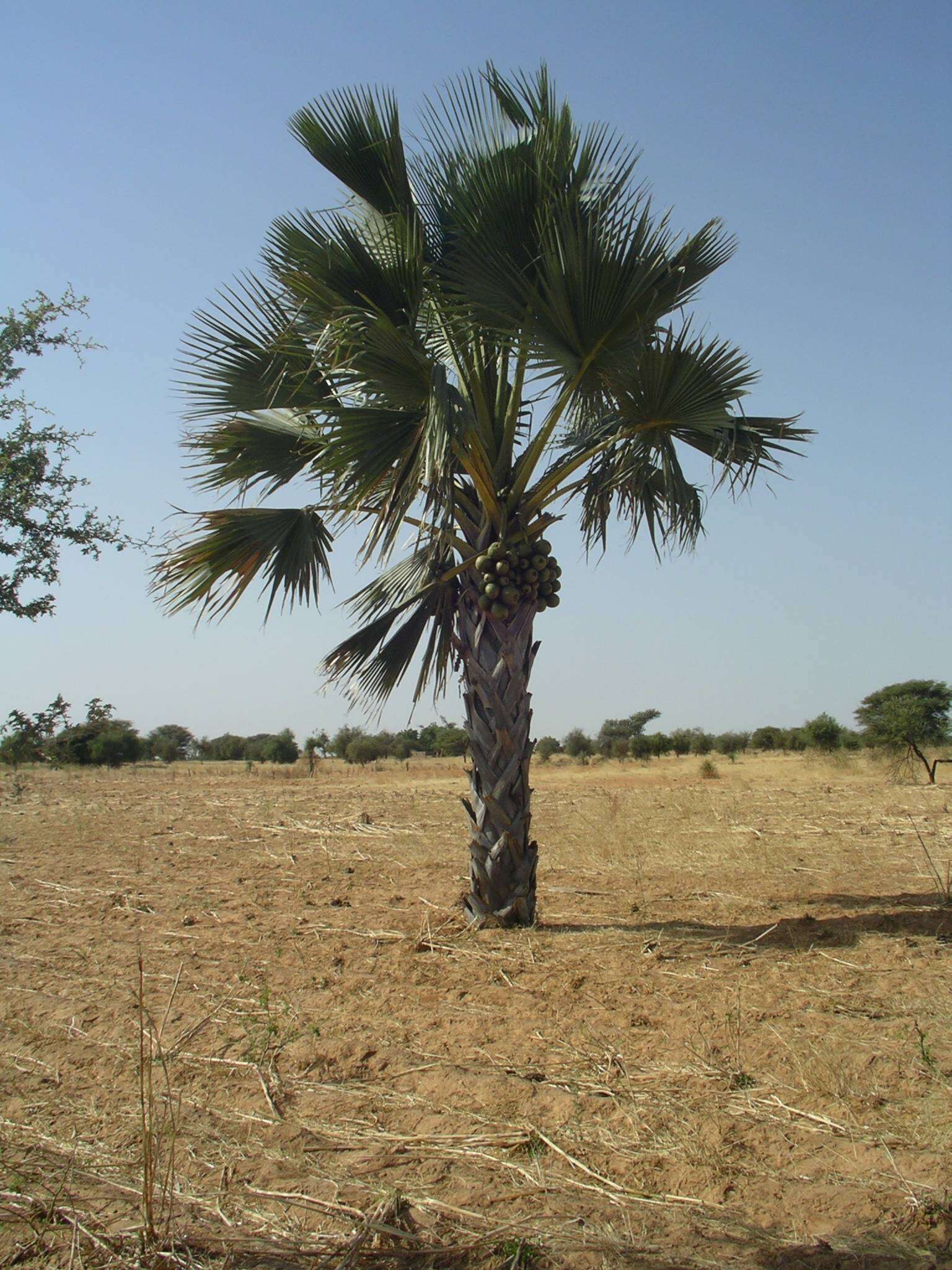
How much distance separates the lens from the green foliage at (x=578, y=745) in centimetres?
4731

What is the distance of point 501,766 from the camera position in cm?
653

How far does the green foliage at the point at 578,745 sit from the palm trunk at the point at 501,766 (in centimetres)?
4005

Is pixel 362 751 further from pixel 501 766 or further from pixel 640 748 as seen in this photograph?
pixel 501 766

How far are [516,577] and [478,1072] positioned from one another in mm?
3477

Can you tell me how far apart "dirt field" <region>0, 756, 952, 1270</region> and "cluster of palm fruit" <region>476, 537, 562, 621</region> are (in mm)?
2384

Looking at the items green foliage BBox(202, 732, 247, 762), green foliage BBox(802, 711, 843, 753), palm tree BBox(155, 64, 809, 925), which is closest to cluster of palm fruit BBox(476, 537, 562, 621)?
palm tree BBox(155, 64, 809, 925)

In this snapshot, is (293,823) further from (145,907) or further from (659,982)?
(659,982)

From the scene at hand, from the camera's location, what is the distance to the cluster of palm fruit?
6426mm

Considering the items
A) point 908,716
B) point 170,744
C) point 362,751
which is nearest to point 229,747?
point 170,744

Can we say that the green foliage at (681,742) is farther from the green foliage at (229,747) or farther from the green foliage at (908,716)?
the green foliage at (229,747)

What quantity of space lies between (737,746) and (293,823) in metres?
35.1

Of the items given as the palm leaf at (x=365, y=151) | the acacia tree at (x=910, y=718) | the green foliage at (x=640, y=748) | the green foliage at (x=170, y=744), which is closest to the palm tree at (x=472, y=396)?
the palm leaf at (x=365, y=151)

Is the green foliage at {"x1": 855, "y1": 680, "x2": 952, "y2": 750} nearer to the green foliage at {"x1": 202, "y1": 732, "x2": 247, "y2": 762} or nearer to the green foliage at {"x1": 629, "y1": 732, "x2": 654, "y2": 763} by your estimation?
the green foliage at {"x1": 629, "y1": 732, "x2": 654, "y2": 763}

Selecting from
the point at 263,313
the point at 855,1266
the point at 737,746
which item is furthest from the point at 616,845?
the point at 737,746
